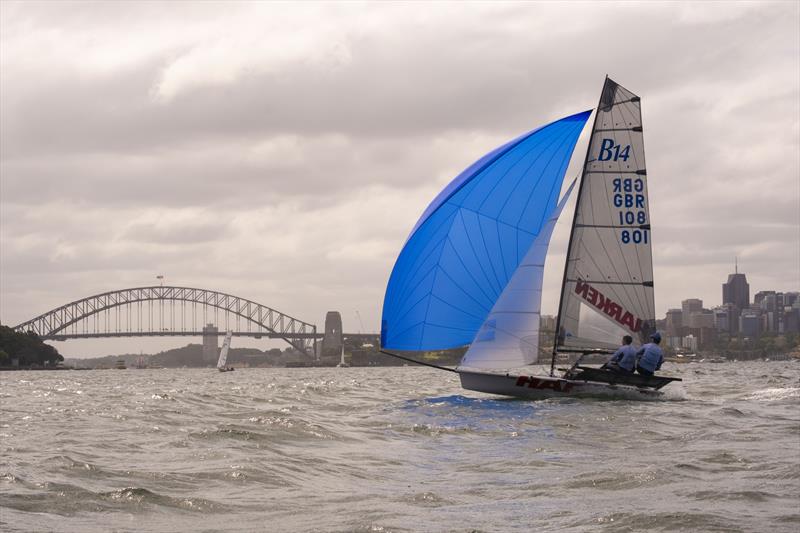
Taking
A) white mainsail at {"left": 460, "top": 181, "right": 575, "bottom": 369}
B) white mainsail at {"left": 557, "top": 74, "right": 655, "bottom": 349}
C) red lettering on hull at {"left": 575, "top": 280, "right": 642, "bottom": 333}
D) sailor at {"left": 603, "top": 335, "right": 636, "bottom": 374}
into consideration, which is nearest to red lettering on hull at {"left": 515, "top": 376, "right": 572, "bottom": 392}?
white mainsail at {"left": 460, "top": 181, "right": 575, "bottom": 369}

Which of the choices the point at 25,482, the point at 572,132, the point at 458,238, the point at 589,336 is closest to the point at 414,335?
the point at 458,238

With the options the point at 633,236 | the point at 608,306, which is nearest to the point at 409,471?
the point at 608,306

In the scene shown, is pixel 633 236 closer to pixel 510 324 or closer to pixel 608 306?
pixel 608 306

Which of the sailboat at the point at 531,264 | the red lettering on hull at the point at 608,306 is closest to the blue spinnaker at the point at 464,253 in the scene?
the sailboat at the point at 531,264

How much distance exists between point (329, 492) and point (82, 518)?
2134 mm

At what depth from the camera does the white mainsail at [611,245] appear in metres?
20.7

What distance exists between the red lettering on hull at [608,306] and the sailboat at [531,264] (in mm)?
19

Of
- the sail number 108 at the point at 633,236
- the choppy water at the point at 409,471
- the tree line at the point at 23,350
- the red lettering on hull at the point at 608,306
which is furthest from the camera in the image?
the tree line at the point at 23,350

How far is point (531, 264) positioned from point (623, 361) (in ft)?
7.87

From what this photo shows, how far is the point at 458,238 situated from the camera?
64.0ft

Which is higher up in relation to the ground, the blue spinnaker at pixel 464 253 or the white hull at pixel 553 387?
the blue spinnaker at pixel 464 253

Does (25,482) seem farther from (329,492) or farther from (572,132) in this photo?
(572,132)

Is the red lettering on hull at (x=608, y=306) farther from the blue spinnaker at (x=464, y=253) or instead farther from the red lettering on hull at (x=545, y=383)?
the red lettering on hull at (x=545, y=383)

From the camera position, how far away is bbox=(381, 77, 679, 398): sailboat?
1941cm
